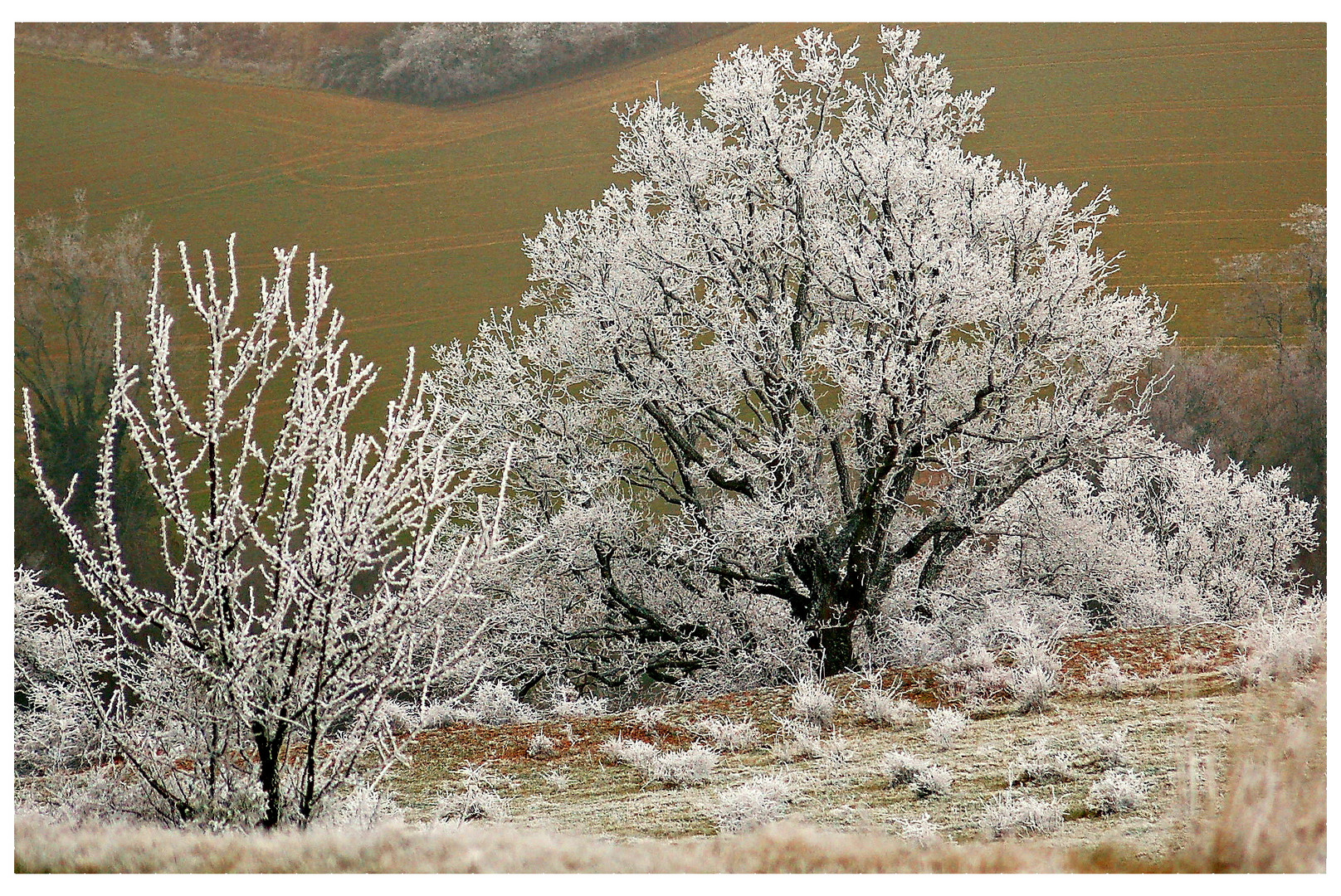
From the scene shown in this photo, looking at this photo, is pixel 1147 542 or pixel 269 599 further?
pixel 1147 542

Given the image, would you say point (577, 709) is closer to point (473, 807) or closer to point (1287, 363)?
point (473, 807)

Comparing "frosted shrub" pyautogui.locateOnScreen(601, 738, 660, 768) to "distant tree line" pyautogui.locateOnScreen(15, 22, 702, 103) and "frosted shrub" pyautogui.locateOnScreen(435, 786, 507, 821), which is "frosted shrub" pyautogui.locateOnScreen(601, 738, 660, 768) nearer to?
"frosted shrub" pyautogui.locateOnScreen(435, 786, 507, 821)

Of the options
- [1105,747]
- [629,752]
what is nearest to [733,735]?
[629,752]

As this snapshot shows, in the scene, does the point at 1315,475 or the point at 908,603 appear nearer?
the point at 1315,475

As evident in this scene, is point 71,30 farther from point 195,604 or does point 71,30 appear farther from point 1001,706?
point 1001,706

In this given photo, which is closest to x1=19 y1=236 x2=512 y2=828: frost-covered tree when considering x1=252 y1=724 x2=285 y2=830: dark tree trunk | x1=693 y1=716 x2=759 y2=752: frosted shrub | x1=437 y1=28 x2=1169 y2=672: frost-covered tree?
x1=252 y1=724 x2=285 y2=830: dark tree trunk
